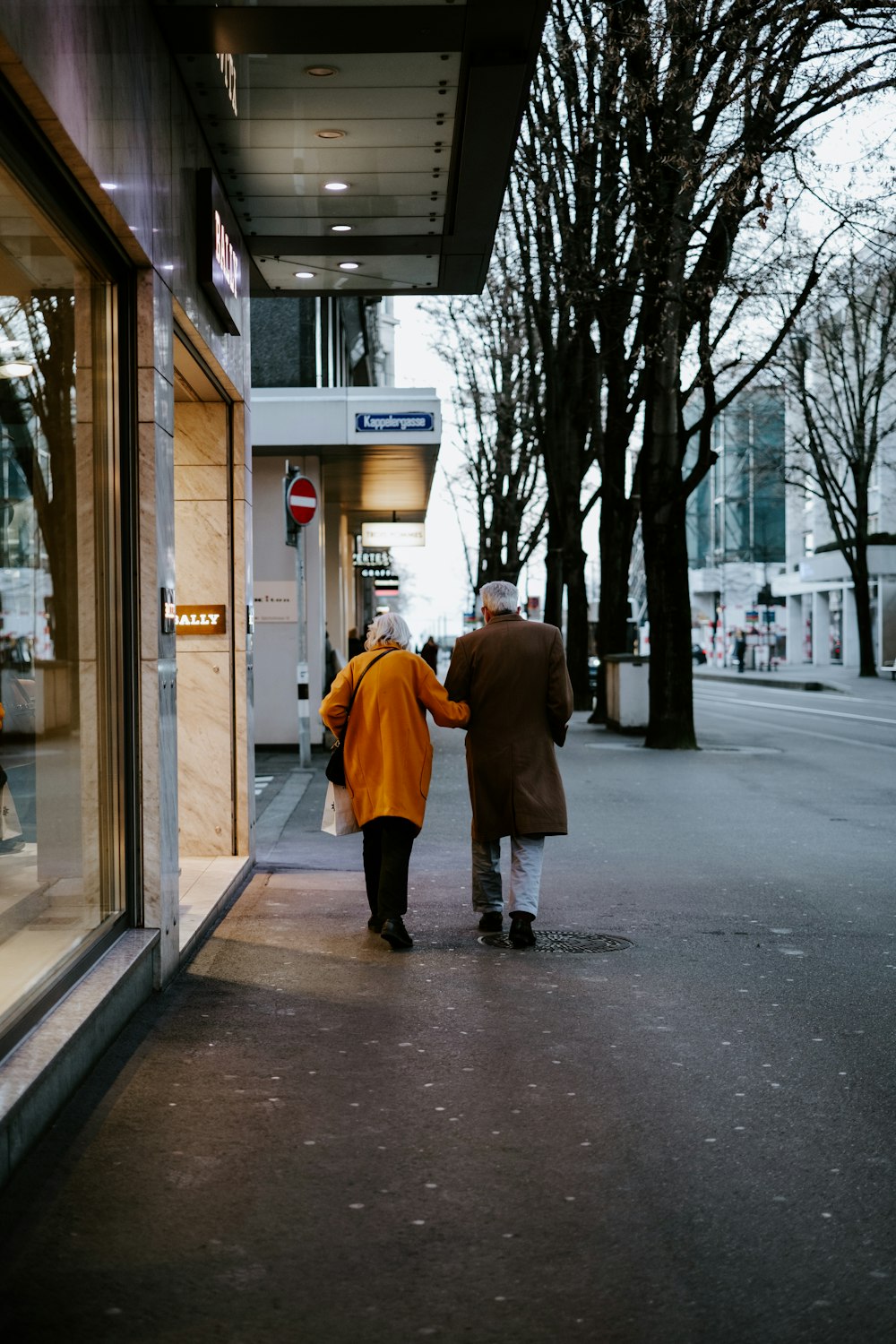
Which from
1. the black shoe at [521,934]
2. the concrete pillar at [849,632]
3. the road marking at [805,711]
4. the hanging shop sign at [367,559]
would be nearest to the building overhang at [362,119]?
the black shoe at [521,934]

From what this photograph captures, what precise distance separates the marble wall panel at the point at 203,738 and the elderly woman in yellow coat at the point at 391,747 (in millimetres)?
2417

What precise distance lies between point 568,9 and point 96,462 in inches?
607

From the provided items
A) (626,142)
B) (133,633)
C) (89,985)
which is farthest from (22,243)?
(626,142)

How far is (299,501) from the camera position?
18.0 m

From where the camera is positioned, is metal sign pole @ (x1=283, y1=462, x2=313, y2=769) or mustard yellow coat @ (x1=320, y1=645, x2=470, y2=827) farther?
metal sign pole @ (x1=283, y1=462, x2=313, y2=769)

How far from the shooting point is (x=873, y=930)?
→ 8.30 m

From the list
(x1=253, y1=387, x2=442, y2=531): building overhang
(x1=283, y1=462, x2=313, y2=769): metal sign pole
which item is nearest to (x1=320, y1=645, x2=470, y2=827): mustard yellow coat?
(x1=283, y1=462, x2=313, y2=769): metal sign pole

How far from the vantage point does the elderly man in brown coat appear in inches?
313

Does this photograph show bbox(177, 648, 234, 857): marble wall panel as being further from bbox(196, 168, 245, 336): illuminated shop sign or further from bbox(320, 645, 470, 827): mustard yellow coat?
bbox(320, 645, 470, 827): mustard yellow coat

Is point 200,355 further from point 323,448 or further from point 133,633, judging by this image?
point 323,448

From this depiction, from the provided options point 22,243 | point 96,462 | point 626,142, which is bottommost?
point 96,462

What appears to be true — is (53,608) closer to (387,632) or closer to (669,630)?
(387,632)

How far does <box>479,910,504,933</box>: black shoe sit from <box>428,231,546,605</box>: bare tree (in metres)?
20.9

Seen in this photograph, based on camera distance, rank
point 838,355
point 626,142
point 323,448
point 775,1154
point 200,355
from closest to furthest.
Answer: point 775,1154, point 200,355, point 626,142, point 323,448, point 838,355
